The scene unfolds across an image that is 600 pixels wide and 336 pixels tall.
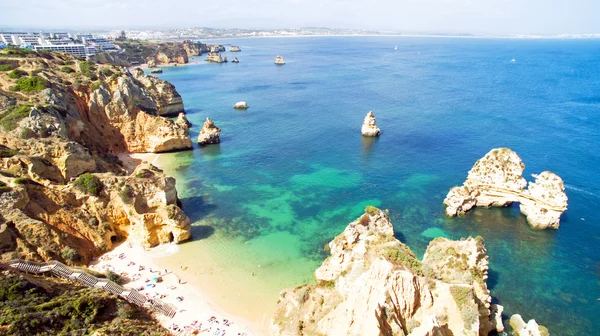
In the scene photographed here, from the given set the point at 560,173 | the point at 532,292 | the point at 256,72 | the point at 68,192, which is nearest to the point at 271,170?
the point at 68,192

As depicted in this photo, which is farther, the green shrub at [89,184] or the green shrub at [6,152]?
the green shrub at [6,152]

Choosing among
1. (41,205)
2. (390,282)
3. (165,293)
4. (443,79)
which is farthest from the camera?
(443,79)

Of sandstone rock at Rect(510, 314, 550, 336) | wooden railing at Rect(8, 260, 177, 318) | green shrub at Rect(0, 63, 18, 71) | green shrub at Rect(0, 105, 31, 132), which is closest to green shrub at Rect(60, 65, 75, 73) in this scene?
green shrub at Rect(0, 63, 18, 71)

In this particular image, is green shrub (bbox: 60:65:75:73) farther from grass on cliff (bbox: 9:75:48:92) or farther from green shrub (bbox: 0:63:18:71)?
grass on cliff (bbox: 9:75:48:92)

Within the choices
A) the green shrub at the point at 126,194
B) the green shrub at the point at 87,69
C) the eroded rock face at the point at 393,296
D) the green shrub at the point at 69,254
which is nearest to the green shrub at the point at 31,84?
the green shrub at the point at 87,69

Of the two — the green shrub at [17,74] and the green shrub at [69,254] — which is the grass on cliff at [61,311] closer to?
the green shrub at [69,254]

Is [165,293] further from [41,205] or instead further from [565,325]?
[565,325]
